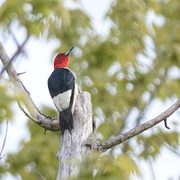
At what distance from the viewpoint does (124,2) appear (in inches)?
339

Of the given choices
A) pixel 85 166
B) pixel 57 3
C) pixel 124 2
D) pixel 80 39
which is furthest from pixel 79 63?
pixel 85 166

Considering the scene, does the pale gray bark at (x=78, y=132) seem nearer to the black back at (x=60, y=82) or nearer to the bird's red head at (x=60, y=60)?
the black back at (x=60, y=82)

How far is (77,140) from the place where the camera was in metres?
4.94

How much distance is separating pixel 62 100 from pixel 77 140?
95 centimetres

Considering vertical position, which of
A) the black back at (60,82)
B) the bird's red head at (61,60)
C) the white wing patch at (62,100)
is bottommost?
the bird's red head at (61,60)

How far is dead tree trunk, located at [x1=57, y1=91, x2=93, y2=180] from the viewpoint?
4.70m

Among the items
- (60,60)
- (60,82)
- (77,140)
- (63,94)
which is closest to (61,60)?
(60,60)

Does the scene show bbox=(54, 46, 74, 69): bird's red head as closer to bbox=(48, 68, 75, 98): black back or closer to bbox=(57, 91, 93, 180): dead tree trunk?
bbox=(48, 68, 75, 98): black back

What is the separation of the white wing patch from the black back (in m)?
0.08

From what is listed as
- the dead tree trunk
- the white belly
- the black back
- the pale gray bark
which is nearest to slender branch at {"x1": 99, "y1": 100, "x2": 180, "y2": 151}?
the pale gray bark

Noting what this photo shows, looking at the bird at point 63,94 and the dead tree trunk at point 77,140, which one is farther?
the bird at point 63,94

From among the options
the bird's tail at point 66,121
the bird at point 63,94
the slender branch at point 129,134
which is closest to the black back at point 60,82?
the bird at point 63,94

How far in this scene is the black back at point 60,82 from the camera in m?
6.07

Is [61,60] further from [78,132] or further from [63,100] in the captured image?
[78,132]
